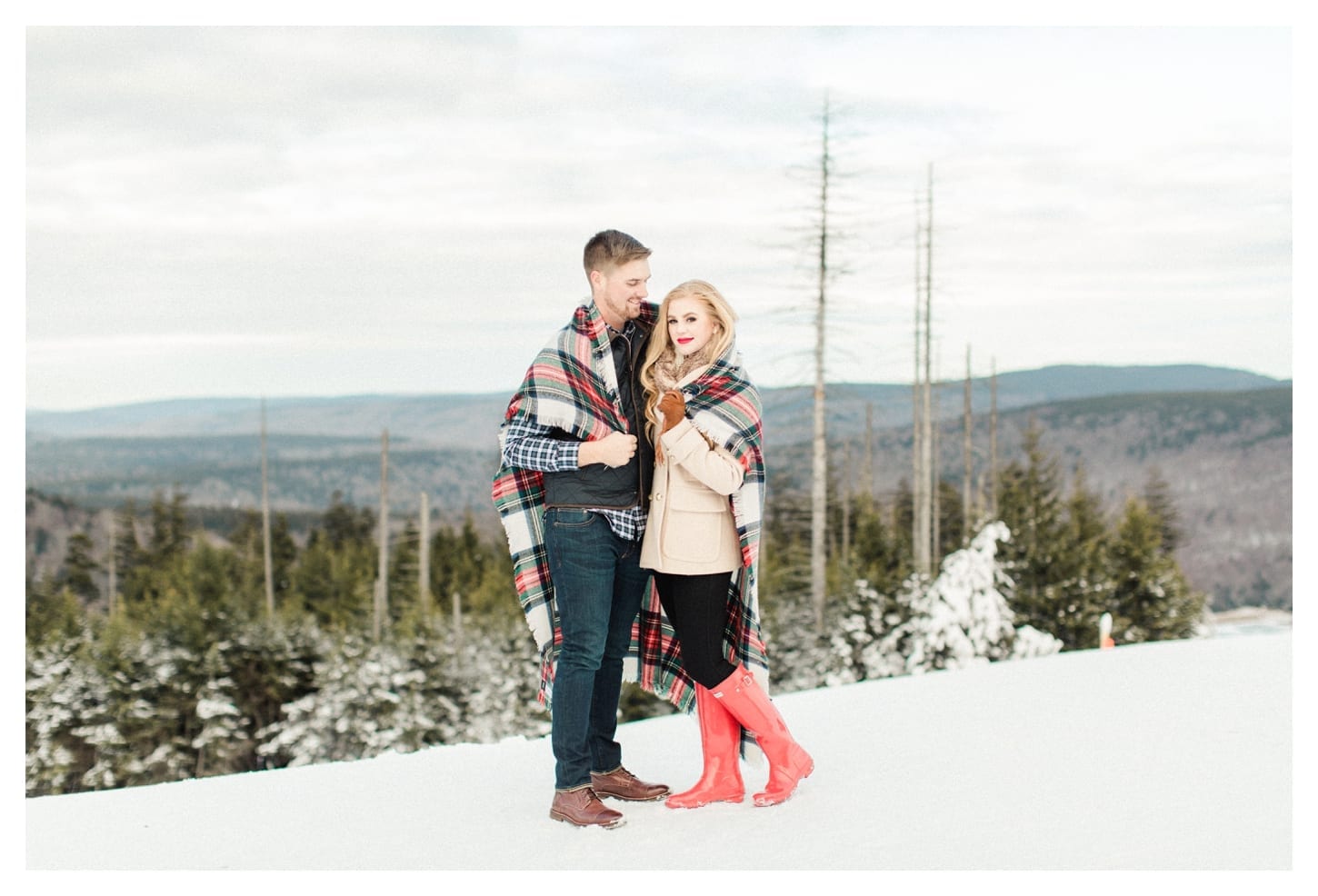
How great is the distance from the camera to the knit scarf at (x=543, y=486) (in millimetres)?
3771

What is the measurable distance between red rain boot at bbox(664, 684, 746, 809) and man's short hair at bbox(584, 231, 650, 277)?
1.28 meters

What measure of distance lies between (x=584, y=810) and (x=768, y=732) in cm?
59

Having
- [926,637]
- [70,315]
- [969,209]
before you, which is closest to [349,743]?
[926,637]

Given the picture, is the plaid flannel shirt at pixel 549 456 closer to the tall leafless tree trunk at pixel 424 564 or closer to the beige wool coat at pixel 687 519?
the beige wool coat at pixel 687 519

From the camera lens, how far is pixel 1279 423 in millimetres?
45812

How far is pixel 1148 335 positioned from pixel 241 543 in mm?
28002

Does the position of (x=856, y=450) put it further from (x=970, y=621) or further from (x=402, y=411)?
(x=402, y=411)

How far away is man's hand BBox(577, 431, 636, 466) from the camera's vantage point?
3.59m

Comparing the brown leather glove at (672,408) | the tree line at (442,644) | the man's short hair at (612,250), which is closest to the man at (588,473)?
the man's short hair at (612,250)

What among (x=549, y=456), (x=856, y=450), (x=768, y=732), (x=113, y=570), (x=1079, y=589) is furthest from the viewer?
(x=113, y=570)

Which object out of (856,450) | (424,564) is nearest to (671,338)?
(424,564)

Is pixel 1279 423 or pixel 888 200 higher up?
pixel 888 200

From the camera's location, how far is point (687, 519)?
12.3 feet

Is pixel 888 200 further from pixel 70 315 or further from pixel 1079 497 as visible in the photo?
pixel 70 315
